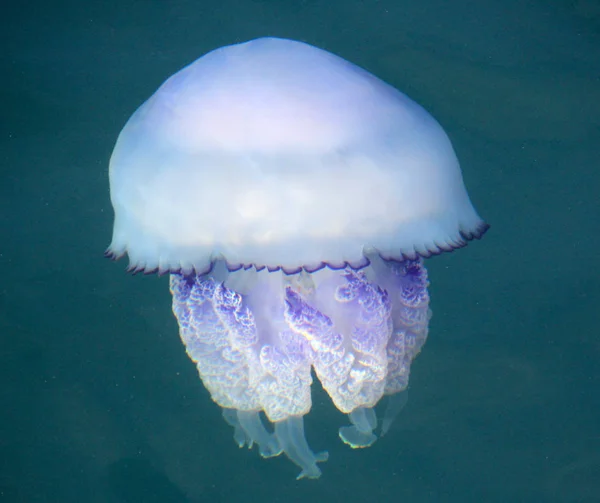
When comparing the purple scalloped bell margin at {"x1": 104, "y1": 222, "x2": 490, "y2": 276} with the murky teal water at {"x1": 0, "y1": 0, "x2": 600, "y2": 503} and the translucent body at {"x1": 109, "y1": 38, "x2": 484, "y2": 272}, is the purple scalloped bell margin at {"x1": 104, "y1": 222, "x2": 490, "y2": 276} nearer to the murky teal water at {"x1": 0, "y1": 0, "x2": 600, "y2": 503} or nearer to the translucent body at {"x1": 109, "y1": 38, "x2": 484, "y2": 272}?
the translucent body at {"x1": 109, "y1": 38, "x2": 484, "y2": 272}

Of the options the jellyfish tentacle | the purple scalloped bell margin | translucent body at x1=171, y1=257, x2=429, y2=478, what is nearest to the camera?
the purple scalloped bell margin

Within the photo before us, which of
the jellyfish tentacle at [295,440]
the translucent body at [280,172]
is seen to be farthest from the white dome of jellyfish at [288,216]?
the jellyfish tentacle at [295,440]

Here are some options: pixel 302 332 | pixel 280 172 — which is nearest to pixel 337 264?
pixel 280 172

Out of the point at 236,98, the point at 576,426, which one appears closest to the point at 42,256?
the point at 236,98

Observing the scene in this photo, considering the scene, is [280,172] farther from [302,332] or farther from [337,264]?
[302,332]

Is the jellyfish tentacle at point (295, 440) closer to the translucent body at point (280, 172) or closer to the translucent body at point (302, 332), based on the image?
the translucent body at point (302, 332)

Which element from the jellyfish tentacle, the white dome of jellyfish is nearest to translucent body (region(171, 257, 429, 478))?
the white dome of jellyfish

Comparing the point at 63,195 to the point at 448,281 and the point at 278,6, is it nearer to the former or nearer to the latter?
the point at 278,6
